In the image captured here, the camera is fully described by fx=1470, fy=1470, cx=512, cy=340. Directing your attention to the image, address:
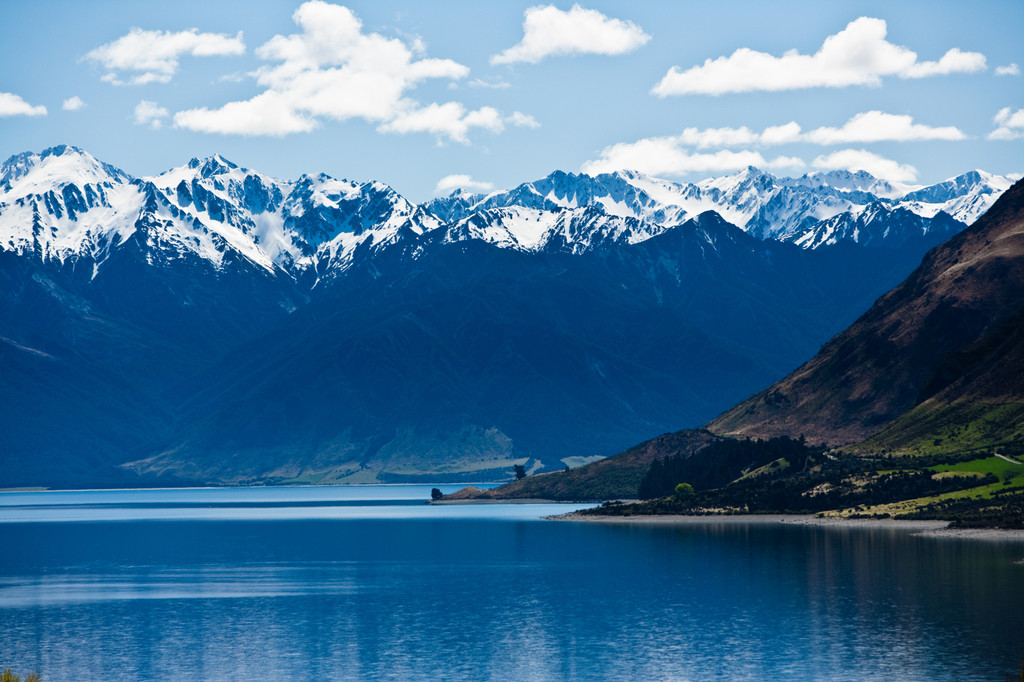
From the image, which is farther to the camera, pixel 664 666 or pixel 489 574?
pixel 489 574

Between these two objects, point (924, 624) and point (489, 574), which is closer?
point (924, 624)

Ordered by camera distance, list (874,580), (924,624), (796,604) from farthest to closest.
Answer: (874,580) < (796,604) < (924,624)

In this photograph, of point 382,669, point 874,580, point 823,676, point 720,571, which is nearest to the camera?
point 823,676

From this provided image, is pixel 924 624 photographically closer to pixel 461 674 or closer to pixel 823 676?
pixel 823 676

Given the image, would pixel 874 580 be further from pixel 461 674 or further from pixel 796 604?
pixel 461 674

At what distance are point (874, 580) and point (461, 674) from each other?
67161 millimetres

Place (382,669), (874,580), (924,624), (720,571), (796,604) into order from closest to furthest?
(382,669) < (924,624) < (796,604) < (874,580) < (720,571)

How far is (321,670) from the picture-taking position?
120m

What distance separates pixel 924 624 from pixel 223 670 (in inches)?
2440

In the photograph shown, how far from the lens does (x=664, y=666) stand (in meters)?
118

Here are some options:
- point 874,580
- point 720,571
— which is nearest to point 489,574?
point 720,571

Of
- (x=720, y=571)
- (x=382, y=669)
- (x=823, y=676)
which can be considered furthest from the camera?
(x=720, y=571)

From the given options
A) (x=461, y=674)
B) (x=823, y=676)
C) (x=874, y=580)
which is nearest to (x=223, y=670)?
(x=461, y=674)

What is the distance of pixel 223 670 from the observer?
396ft
